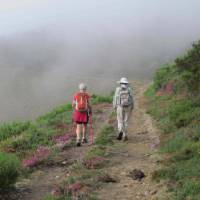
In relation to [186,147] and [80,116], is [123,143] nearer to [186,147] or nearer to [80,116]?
[80,116]

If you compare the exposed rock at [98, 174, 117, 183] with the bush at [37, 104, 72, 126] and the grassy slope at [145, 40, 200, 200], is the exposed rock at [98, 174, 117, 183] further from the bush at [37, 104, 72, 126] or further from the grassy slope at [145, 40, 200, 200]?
the bush at [37, 104, 72, 126]

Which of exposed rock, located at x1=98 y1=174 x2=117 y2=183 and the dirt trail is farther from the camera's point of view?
exposed rock, located at x1=98 y1=174 x2=117 y2=183

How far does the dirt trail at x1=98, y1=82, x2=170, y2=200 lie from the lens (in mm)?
11484

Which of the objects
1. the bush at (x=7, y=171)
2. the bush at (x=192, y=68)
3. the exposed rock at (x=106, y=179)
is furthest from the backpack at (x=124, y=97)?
the bush at (x=7, y=171)

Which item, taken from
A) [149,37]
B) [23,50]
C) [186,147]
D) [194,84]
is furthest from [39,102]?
[149,37]

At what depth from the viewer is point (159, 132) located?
18.9 metres

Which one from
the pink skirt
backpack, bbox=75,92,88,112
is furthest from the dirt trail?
backpack, bbox=75,92,88,112

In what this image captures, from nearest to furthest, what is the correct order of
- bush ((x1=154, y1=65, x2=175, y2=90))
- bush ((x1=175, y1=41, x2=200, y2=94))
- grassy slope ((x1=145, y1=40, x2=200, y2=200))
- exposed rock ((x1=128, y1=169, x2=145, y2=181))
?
grassy slope ((x1=145, y1=40, x2=200, y2=200)) → exposed rock ((x1=128, y1=169, x2=145, y2=181)) → bush ((x1=175, y1=41, x2=200, y2=94)) → bush ((x1=154, y1=65, x2=175, y2=90))

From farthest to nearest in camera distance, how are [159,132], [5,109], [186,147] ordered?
[5,109], [159,132], [186,147]

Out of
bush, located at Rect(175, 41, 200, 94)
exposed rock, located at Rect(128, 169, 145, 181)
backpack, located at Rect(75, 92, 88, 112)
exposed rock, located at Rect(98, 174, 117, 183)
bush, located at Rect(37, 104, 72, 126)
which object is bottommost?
exposed rock, located at Rect(98, 174, 117, 183)

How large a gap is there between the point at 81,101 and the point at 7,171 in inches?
Answer: 240

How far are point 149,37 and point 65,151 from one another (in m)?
135

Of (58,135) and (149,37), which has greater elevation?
(149,37)

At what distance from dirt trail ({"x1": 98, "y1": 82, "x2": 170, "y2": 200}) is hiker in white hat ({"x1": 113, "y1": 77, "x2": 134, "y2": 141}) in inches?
19.1
